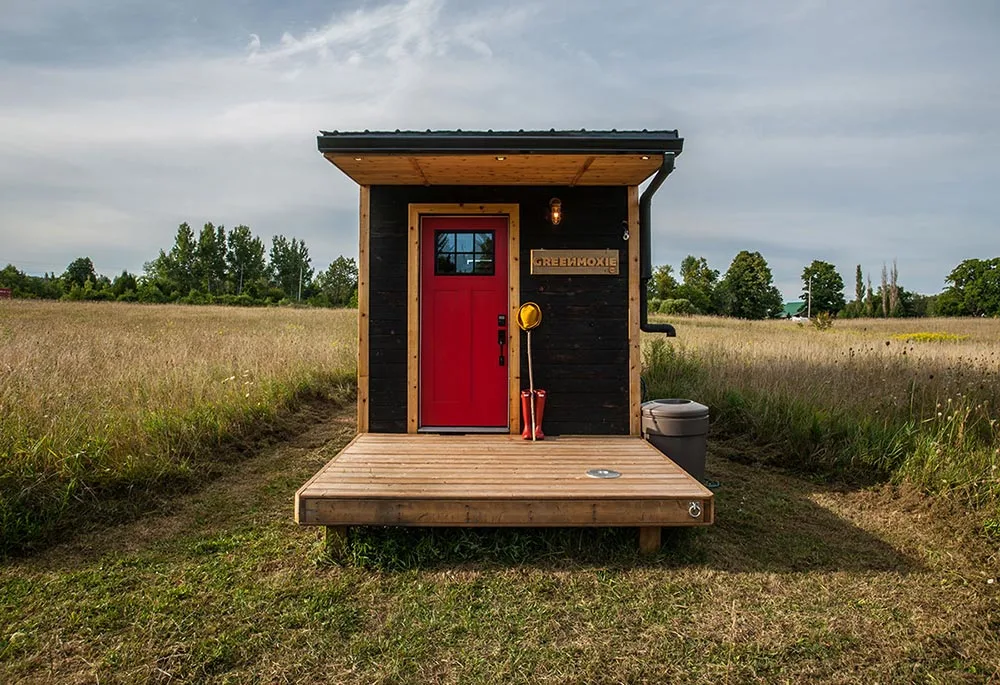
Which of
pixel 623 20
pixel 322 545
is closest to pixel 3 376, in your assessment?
pixel 322 545

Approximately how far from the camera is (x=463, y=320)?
510 centimetres

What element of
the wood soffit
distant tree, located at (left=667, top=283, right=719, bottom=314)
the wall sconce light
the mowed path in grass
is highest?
distant tree, located at (left=667, top=283, right=719, bottom=314)

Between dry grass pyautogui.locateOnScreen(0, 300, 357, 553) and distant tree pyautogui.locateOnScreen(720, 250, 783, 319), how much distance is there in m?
40.5

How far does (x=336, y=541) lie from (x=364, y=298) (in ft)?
7.21

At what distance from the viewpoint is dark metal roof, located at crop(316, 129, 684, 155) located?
3965 mm

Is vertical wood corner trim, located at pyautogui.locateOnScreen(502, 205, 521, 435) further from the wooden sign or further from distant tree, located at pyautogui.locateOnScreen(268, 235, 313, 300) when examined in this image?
distant tree, located at pyautogui.locateOnScreen(268, 235, 313, 300)

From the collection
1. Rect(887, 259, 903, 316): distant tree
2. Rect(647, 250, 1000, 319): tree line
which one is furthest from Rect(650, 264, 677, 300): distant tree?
Rect(887, 259, 903, 316): distant tree

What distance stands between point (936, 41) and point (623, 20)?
12.1 feet

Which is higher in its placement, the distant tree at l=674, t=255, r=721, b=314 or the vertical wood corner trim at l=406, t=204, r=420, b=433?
the distant tree at l=674, t=255, r=721, b=314

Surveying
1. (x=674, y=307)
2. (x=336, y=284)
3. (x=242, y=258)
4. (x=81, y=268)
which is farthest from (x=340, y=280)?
(x=674, y=307)

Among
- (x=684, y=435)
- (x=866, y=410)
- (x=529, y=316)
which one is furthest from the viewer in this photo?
(x=866, y=410)

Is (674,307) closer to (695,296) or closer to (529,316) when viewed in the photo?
(695,296)

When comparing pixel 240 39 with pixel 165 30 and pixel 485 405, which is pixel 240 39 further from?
pixel 485 405

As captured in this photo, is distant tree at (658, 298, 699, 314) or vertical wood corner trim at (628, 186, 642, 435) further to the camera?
distant tree at (658, 298, 699, 314)
